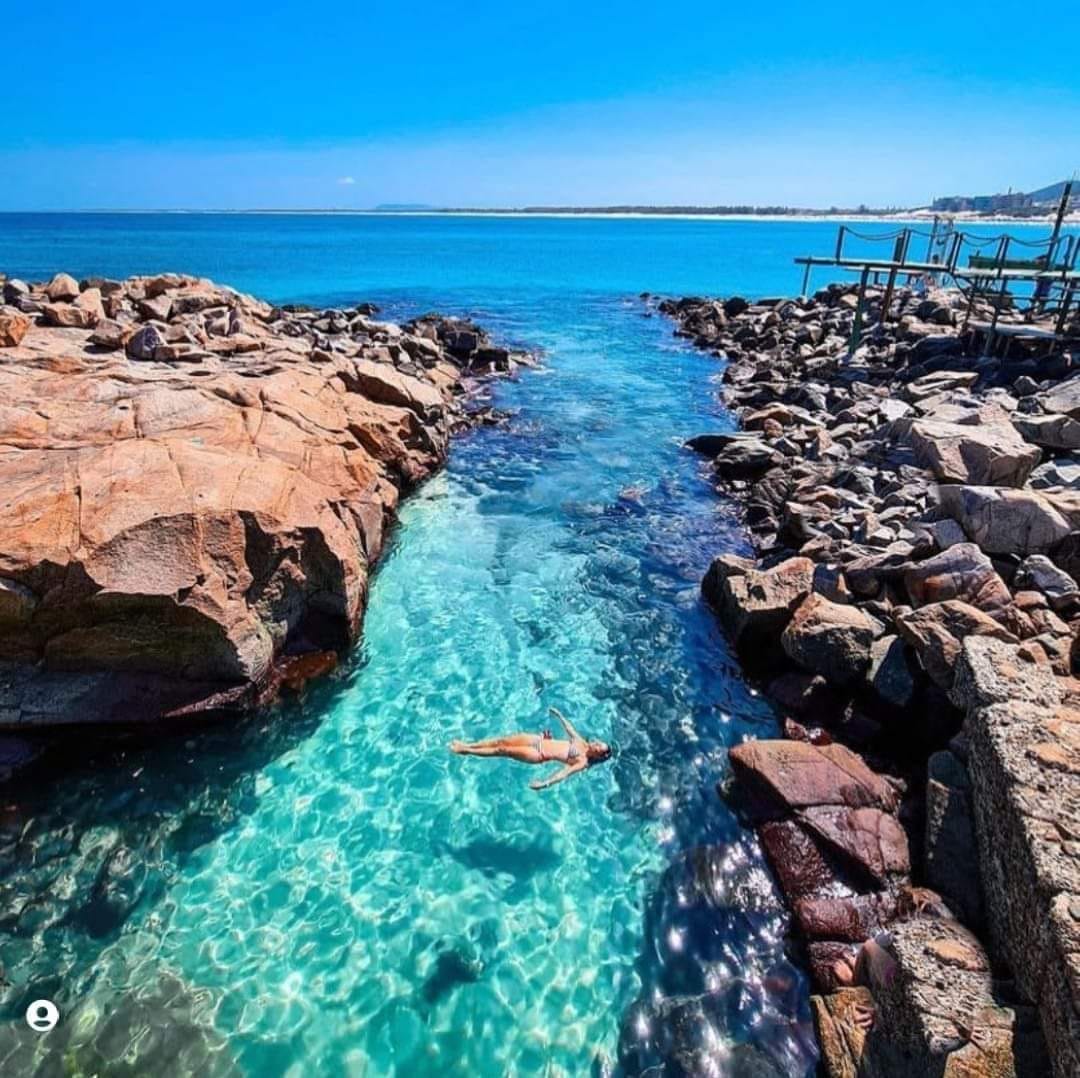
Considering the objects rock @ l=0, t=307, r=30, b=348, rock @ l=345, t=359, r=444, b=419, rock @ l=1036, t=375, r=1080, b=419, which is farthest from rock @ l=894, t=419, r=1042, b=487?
rock @ l=0, t=307, r=30, b=348

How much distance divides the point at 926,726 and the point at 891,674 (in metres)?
0.73

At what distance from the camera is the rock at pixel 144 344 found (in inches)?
567

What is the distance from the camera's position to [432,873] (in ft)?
23.0

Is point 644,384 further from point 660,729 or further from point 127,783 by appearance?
point 127,783

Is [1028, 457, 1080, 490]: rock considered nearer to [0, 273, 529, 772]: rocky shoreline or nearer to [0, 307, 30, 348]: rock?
[0, 273, 529, 772]: rocky shoreline

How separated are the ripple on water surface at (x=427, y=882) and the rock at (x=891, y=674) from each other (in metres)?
1.55

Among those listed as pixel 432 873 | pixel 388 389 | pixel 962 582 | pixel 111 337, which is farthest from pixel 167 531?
pixel 962 582

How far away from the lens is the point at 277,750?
8328mm

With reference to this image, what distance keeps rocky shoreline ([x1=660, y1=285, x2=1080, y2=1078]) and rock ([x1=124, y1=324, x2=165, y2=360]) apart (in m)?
12.1

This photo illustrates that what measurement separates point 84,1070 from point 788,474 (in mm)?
15294

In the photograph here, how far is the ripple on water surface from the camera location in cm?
564

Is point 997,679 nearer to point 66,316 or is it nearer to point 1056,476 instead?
point 1056,476

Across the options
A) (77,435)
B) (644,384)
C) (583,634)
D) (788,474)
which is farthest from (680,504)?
(644,384)

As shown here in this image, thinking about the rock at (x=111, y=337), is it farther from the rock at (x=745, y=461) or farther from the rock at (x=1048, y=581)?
the rock at (x=1048, y=581)
